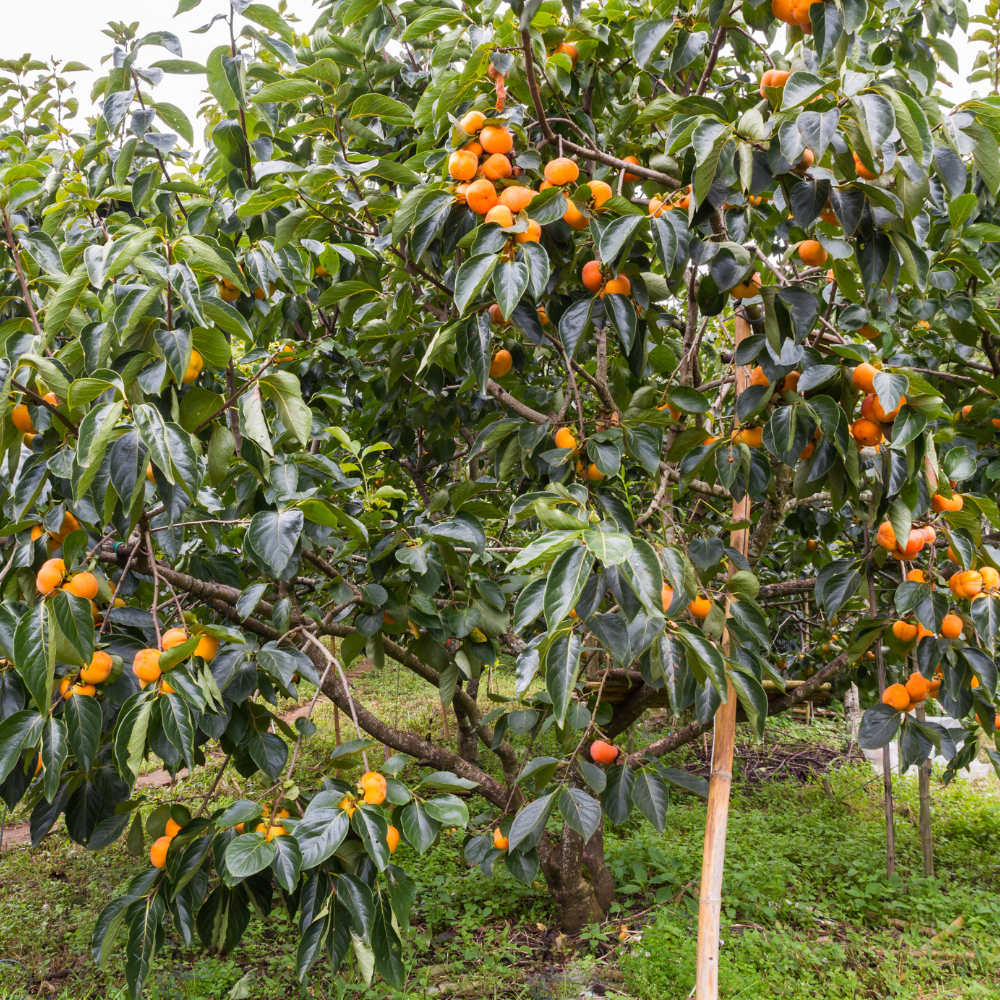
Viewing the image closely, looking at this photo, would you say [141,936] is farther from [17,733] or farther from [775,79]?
[775,79]

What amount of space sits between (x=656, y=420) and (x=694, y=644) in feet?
1.87

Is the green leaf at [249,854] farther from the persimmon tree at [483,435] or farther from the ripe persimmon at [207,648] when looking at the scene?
the ripe persimmon at [207,648]

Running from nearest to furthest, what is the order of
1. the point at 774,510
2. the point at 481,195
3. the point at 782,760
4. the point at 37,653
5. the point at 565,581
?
the point at 565,581
the point at 37,653
the point at 481,195
the point at 774,510
the point at 782,760

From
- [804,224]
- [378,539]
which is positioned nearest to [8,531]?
[378,539]

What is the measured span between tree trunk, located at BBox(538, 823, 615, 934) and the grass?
0.07m

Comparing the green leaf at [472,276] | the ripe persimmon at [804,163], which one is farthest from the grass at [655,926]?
the ripe persimmon at [804,163]

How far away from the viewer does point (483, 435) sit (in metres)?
1.82

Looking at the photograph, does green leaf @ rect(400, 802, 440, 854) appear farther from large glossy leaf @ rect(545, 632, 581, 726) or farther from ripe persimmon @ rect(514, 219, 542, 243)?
ripe persimmon @ rect(514, 219, 542, 243)

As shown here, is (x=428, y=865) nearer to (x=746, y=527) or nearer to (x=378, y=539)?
(x=378, y=539)

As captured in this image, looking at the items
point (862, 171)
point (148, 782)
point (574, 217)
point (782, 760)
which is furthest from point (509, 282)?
point (148, 782)

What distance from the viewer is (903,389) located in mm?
1263

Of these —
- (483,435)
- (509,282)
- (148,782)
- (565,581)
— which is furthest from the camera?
(148,782)

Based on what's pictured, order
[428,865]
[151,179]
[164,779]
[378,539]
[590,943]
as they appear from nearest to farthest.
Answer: [151,179]
[378,539]
[590,943]
[428,865]
[164,779]

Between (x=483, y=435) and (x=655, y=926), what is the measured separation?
2076 millimetres
